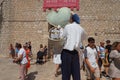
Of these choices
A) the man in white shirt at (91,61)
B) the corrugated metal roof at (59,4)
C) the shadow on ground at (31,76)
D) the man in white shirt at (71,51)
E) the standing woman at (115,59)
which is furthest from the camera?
the corrugated metal roof at (59,4)

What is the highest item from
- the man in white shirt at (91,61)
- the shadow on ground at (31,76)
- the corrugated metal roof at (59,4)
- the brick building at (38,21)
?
the corrugated metal roof at (59,4)

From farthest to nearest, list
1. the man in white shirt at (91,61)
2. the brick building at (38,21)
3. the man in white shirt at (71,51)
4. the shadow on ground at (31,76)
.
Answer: the brick building at (38,21)
the shadow on ground at (31,76)
the man in white shirt at (91,61)
the man in white shirt at (71,51)

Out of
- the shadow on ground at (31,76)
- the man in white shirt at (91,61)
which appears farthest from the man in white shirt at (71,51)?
the shadow on ground at (31,76)

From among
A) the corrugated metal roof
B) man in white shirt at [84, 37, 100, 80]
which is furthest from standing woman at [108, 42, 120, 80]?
the corrugated metal roof

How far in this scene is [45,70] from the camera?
14.1 m

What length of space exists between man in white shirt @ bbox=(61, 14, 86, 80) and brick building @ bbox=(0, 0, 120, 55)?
49.5 feet

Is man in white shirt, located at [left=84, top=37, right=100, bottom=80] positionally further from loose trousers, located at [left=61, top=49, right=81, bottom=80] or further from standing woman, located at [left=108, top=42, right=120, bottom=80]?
loose trousers, located at [left=61, top=49, right=81, bottom=80]

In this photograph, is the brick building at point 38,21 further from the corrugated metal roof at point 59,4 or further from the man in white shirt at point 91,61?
the man in white shirt at point 91,61

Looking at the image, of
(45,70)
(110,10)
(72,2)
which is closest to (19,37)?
(72,2)

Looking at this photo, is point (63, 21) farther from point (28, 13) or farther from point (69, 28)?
point (28, 13)

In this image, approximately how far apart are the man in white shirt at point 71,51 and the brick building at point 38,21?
49.5 feet

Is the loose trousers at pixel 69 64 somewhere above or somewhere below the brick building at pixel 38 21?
below

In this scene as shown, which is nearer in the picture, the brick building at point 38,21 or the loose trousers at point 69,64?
the loose trousers at point 69,64

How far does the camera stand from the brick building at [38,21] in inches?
842
